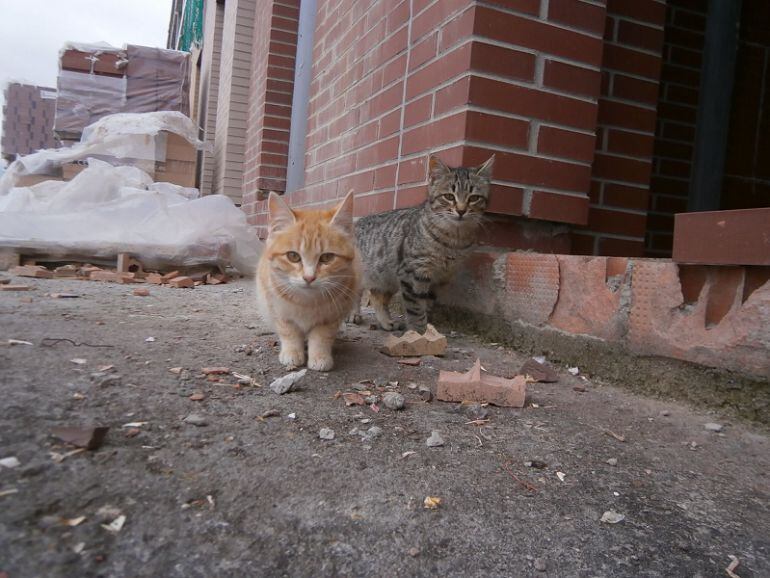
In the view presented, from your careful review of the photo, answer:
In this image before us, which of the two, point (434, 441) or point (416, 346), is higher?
point (416, 346)

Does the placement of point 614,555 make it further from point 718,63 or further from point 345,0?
point 345,0

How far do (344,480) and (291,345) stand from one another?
36.4 inches

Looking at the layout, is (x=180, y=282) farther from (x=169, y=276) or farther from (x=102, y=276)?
(x=102, y=276)

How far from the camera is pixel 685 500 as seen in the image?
3.74 feet

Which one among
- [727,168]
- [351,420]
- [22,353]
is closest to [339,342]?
[351,420]

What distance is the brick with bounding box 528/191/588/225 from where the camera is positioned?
103 inches

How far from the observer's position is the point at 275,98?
575cm

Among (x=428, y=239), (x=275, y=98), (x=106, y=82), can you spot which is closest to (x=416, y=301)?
(x=428, y=239)

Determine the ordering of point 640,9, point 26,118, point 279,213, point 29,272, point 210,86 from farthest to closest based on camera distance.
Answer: point 26,118, point 210,86, point 29,272, point 640,9, point 279,213

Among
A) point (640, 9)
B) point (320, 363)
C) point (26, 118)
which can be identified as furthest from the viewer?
point (26, 118)

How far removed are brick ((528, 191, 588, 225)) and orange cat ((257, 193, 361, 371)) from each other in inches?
40.8

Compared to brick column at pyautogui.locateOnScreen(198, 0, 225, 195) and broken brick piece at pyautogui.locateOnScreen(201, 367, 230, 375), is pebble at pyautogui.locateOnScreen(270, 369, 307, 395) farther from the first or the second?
brick column at pyautogui.locateOnScreen(198, 0, 225, 195)

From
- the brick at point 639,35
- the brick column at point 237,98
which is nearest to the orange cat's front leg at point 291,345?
the brick at point 639,35

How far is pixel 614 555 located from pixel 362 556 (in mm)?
466
